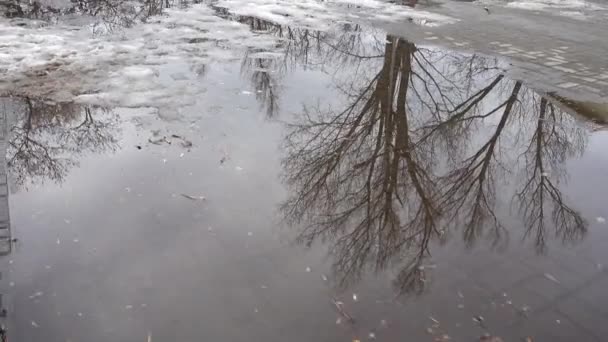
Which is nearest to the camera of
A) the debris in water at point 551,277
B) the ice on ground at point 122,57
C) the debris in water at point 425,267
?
the debris in water at point 551,277

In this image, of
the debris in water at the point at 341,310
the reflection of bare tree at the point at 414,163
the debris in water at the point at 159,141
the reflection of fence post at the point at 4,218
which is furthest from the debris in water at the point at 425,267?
the debris in water at the point at 159,141

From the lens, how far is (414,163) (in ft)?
22.2

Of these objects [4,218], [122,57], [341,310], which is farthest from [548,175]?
[122,57]

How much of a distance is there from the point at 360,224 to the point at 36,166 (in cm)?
396

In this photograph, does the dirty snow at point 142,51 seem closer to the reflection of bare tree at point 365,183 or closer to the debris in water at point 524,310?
the reflection of bare tree at point 365,183

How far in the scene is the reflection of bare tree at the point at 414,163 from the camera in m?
5.50

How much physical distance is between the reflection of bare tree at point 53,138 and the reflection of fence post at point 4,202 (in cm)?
8

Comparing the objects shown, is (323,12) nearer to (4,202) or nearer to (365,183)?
(365,183)

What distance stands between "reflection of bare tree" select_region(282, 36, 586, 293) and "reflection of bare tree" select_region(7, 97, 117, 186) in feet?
8.52

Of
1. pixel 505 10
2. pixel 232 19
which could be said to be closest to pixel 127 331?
pixel 232 19

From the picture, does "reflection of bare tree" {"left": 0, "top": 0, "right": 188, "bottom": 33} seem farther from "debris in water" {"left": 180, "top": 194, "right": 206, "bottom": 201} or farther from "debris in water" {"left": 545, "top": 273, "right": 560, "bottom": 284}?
"debris in water" {"left": 545, "top": 273, "right": 560, "bottom": 284}

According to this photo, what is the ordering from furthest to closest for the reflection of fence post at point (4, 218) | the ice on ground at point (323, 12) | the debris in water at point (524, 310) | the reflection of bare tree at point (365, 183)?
the ice on ground at point (323, 12)
the reflection of bare tree at point (365, 183)
the debris in water at point (524, 310)
the reflection of fence post at point (4, 218)

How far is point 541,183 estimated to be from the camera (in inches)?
258

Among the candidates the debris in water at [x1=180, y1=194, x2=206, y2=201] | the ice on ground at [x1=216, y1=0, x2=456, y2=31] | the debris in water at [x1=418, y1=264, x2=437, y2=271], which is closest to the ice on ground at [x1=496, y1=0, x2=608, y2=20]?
the ice on ground at [x1=216, y1=0, x2=456, y2=31]
